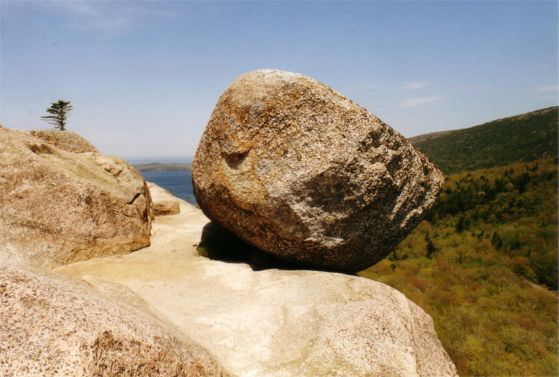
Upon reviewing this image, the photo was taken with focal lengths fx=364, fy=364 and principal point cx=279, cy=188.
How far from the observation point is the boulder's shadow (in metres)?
11.9

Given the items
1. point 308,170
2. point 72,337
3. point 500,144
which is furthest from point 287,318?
point 500,144

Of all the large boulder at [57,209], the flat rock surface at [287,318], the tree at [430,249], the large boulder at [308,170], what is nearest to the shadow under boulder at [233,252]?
the large boulder at [308,170]

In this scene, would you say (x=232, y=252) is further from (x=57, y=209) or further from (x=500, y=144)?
(x=500, y=144)

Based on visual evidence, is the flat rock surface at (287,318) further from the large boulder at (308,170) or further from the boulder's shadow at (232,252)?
the large boulder at (308,170)

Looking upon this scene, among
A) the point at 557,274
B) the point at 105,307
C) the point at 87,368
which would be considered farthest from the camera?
the point at 557,274

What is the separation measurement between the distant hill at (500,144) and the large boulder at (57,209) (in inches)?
2570

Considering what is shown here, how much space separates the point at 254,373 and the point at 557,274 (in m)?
27.1

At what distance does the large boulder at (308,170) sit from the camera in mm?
9852

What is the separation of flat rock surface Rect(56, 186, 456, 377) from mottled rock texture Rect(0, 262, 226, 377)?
1.86m

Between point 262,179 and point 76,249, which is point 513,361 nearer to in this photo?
point 262,179

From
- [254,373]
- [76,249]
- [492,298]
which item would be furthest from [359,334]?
[492,298]

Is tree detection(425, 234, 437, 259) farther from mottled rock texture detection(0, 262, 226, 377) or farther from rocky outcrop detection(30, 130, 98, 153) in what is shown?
mottled rock texture detection(0, 262, 226, 377)

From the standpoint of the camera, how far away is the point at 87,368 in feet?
13.6

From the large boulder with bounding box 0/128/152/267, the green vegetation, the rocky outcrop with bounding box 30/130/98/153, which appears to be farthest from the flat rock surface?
the green vegetation
